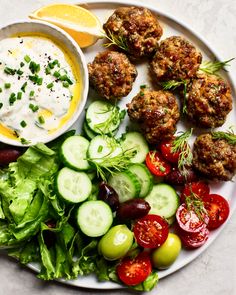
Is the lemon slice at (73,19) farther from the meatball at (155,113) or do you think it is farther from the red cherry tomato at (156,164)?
the red cherry tomato at (156,164)

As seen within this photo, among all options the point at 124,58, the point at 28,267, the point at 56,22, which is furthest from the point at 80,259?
the point at 56,22

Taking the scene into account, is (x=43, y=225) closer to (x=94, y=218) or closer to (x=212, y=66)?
(x=94, y=218)

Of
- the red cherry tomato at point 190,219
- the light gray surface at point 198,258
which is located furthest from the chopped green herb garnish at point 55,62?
the red cherry tomato at point 190,219

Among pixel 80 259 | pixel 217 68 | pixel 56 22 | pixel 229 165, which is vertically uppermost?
pixel 217 68

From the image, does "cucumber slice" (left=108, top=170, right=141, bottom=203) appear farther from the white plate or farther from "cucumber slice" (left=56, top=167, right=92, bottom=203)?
the white plate

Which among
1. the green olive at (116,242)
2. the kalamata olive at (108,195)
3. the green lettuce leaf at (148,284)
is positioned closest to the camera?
the green olive at (116,242)

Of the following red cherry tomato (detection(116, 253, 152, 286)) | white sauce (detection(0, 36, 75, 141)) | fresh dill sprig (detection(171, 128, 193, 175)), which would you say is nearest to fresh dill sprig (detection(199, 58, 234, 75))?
fresh dill sprig (detection(171, 128, 193, 175))

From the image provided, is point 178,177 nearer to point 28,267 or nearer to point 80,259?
point 80,259

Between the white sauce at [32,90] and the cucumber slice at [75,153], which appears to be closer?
the white sauce at [32,90]
